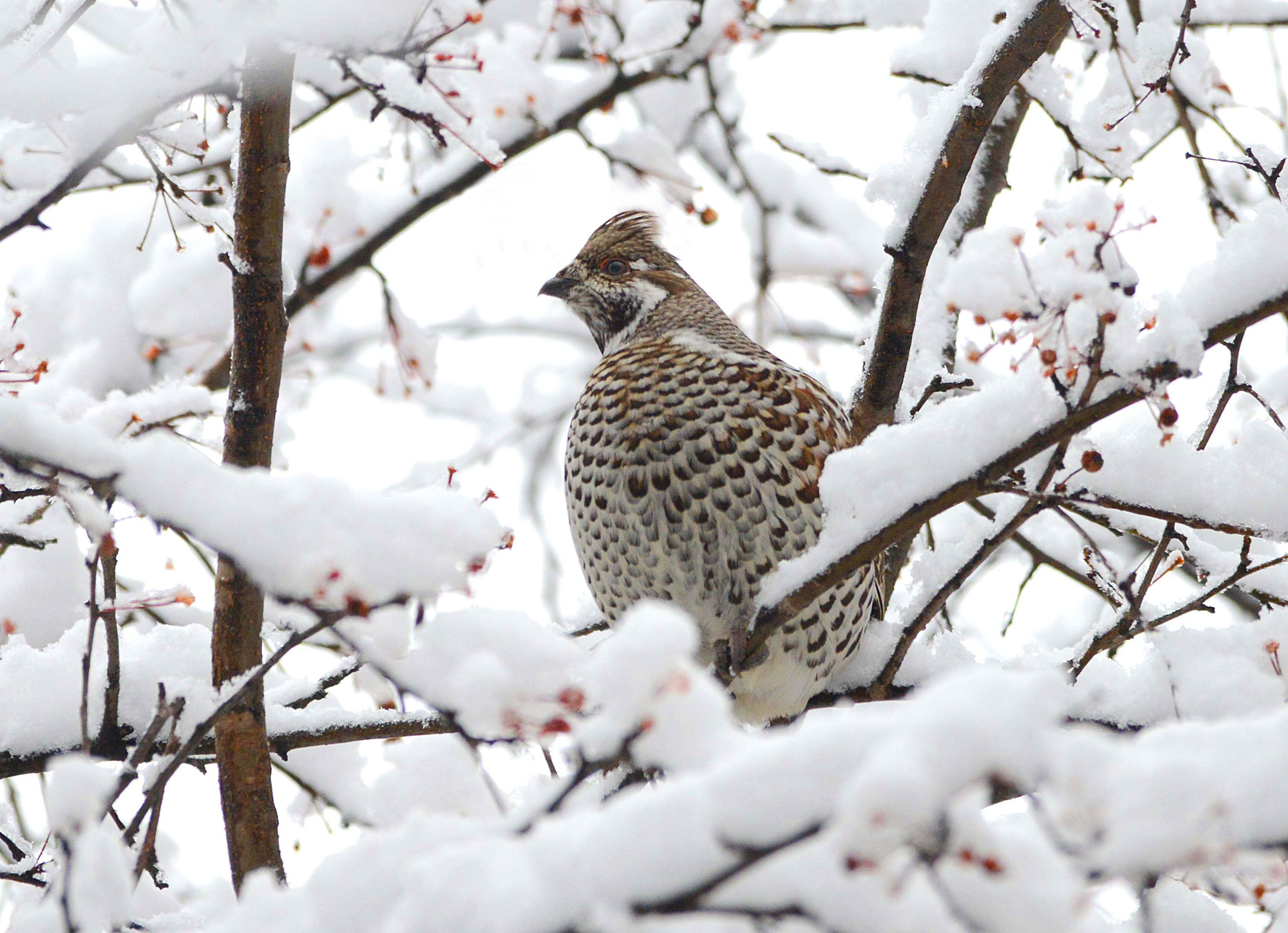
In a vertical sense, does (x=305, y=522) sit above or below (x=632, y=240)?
below

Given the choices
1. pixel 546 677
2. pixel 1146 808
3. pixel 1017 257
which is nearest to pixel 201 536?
pixel 546 677

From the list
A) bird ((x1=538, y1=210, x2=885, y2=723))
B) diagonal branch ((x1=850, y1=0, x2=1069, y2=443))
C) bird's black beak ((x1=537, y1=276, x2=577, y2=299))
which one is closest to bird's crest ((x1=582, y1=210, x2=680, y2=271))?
bird's black beak ((x1=537, y1=276, x2=577, y2=299))

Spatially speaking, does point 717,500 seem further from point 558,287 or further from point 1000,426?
point 558,287

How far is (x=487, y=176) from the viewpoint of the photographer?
5.60 m

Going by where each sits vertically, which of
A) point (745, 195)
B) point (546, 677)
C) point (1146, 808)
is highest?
point (745, 195)

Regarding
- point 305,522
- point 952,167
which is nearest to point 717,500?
point 952,167

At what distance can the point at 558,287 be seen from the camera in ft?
15.5

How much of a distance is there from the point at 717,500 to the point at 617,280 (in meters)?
1.58

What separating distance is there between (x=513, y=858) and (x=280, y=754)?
2.05 m

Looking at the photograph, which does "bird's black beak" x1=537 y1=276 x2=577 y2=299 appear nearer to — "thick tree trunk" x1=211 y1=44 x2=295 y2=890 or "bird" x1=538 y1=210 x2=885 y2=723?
"bird" x1=538 y1=210 x2=885 y2=723

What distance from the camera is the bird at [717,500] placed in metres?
3.33

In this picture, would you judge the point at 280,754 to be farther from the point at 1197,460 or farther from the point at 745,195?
the point at 745,195

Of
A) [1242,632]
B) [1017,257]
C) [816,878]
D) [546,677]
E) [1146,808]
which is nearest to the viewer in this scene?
[1146,808]

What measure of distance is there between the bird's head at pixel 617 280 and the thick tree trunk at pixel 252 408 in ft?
6.62
